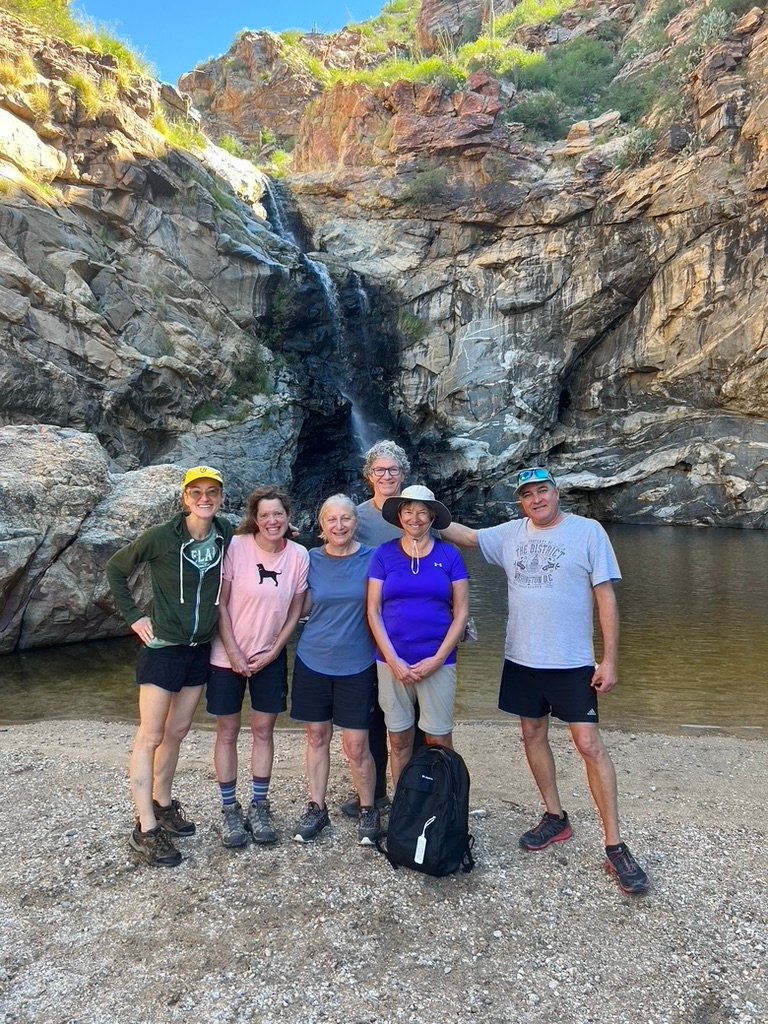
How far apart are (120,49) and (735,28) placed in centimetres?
2612

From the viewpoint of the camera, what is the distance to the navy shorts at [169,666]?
3652 mm

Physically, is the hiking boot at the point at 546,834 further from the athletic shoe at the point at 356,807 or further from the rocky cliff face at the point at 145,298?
the rocky cliff face at the point at 145,298

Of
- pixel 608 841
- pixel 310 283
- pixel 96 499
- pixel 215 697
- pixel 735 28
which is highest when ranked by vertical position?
pixel 735 28

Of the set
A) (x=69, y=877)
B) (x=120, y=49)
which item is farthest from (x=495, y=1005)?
(x=120, y=49)

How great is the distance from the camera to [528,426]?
105 ft

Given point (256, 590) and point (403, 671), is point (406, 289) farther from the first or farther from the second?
point (403, 671)

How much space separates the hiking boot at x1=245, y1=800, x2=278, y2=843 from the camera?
151 inches

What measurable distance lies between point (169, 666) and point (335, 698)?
101 centimetres

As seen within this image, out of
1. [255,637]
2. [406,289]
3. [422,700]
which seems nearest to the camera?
[422,700]

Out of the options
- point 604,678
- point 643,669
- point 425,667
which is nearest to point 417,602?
point 425,667

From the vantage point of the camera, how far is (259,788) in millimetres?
3988

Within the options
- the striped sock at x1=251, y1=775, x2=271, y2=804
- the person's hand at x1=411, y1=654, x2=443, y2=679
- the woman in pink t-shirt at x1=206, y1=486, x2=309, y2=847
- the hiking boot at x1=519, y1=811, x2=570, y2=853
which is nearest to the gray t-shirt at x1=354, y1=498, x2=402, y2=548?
the woman in pink t-shirt at x1=206, y1=486, x2=309, y2=847

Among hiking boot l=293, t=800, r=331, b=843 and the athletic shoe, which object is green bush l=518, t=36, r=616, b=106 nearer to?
the athletic shoe

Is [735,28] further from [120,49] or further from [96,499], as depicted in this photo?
[96,499]
